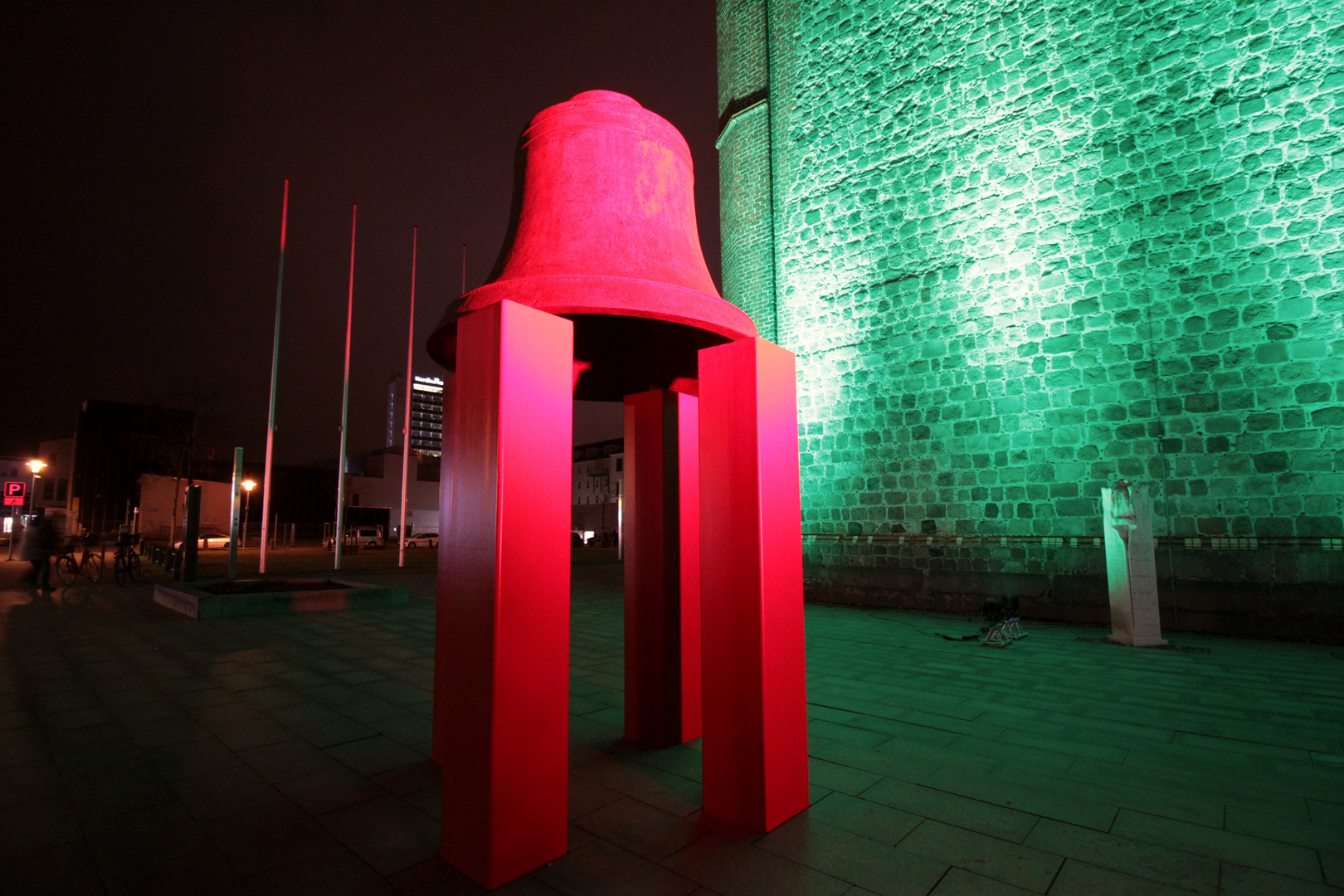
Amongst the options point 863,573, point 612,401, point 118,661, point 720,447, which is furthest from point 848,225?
point 118,661

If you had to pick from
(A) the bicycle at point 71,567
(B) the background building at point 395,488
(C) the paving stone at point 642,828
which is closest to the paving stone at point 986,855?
A: (C) the paving stone at point 642,828

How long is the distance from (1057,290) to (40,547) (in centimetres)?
1722

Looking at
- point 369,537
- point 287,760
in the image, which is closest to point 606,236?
point 287,760

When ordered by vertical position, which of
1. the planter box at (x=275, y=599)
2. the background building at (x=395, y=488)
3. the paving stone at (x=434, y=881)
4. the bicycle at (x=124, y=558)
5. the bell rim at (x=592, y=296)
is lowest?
the paving stone at (x=434, y=881)

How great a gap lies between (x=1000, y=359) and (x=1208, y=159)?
10.1 ft

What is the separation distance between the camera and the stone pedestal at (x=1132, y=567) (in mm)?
6492

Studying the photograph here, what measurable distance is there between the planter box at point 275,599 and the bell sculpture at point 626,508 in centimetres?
684

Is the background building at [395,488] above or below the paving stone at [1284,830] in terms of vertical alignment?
above

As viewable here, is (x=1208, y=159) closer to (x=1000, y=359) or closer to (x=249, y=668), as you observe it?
(x=1000, y=359)

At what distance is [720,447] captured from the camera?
2.84 m

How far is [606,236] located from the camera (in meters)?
2.89

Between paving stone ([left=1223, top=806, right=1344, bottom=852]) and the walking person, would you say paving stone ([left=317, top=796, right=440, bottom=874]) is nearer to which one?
paving stone ([left=1223, top=806, right=1344, bottom=852])

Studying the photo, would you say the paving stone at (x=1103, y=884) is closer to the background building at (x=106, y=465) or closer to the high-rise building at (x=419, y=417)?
the background building at (x=106, y=465)

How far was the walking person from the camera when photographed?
37.7ft
